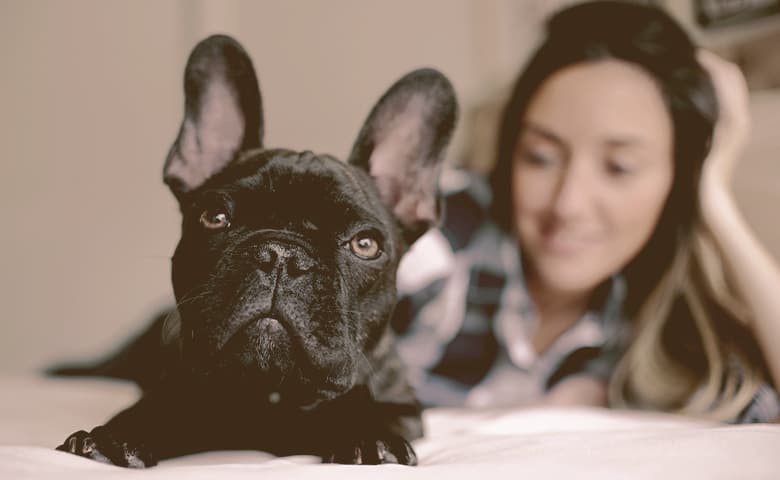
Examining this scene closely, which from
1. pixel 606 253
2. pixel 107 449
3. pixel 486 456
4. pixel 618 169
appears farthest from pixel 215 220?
pixel 606 253

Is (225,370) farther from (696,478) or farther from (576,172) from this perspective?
(576,172)

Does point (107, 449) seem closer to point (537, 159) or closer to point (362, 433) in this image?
point (362, 433)

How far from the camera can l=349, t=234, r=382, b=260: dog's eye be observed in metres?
0.89

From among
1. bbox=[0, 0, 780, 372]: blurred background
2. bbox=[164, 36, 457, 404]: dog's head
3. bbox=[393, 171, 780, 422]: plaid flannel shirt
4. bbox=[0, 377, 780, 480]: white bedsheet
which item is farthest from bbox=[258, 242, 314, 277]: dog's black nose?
bbox=[393, 171, 780, 422]: plaid flannel shirt

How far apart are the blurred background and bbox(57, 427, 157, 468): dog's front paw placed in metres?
0.44

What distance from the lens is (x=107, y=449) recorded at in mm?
729

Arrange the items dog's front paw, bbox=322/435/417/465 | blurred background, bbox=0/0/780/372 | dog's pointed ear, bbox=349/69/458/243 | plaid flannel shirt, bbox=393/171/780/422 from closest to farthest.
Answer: dog's front paw, bbox=322/435/417/465 < dog's pointed ear, bbox=349/69/458/243 < blurred background, bbox=0/0/780/372 < plaid flannel shirt, bbox=393/171/780/422

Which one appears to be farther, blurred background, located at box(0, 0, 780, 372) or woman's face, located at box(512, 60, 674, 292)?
woman's face, located at box(512, 60, 674, 292)

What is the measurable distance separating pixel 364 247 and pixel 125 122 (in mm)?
840

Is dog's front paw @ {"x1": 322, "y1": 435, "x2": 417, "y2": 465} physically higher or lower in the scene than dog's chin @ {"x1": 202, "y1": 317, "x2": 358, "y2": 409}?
lower

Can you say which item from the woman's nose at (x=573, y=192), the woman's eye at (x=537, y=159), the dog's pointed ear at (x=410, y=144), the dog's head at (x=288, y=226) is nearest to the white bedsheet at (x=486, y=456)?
the dog's head at (x=288, y=226)

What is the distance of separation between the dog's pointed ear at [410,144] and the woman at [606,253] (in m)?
0.49

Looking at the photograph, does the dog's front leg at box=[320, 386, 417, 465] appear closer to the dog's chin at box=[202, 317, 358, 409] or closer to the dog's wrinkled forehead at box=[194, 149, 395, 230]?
the dog's chin at box=[202, 317, 358, 409]

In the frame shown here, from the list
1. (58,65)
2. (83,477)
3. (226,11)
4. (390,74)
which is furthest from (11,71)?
(83,477)
